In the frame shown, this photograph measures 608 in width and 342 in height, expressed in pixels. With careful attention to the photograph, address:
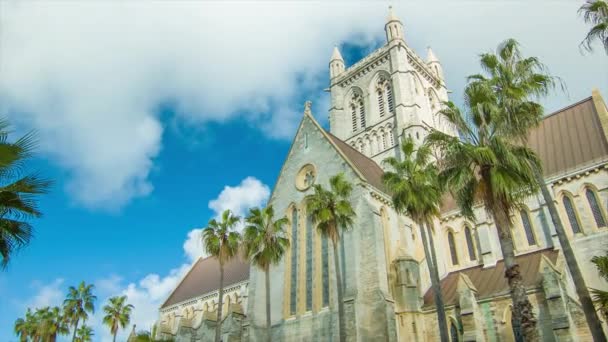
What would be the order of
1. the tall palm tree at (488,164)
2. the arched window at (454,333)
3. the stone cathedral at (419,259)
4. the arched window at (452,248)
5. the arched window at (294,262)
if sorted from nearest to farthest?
1. the tall palm tree at (488,164)
2. the stone cathedral at (419,259)
3. the arched window at (454,333)
4. the arched window at (294,262)
5. the arched window at (452,248)

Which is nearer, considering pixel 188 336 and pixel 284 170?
pixel 284 170

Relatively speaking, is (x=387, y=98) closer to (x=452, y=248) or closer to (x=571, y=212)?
(x=452, y=248)

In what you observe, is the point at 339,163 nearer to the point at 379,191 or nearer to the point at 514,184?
the point at 379,191

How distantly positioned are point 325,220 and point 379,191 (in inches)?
279

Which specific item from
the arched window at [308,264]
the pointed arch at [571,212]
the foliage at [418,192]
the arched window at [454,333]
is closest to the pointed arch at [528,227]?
the pointed arch at [571,212]

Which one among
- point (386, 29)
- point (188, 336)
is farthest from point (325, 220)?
point (386, 29)

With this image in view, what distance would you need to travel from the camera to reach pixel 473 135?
16.4 m

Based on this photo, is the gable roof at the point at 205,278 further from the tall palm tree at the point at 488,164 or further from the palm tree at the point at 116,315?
the tall palm tree at the point at 488,164

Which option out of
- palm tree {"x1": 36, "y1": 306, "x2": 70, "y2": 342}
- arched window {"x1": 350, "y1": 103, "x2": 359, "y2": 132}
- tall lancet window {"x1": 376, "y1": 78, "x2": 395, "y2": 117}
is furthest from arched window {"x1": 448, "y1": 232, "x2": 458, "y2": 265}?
palm tree {"x1": 36, "y1": 306, "x2": 70, "y2": 342}

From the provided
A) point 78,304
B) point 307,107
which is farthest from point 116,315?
point 307,107

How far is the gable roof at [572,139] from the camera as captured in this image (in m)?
26.2

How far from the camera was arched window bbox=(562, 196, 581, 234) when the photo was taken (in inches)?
983

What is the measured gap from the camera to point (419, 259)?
95.7 ft

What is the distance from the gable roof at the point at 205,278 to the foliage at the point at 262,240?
16166 millimetres
